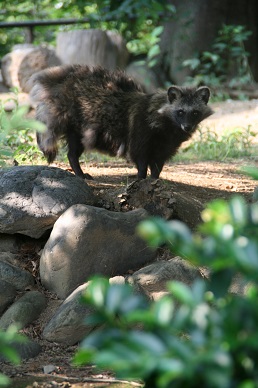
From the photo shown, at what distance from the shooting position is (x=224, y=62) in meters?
14.0

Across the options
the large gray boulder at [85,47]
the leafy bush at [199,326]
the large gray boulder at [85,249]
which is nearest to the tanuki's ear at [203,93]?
the large gray boulder at [85,249]

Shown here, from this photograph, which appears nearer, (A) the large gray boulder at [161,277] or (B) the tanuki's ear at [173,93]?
(A) the large gray boulder at [161,277]

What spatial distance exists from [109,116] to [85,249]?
102 inches

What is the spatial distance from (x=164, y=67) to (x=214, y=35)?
4.07 feet

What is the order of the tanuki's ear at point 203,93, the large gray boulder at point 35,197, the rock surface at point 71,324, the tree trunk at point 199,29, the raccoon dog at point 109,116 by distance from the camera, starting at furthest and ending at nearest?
the tree trunk at point 199,29, the tanuki's ear at point 203,93, the raccoon dog at point 109,116, the large gray boulder at point 35,197, the rock surface at point 71,324

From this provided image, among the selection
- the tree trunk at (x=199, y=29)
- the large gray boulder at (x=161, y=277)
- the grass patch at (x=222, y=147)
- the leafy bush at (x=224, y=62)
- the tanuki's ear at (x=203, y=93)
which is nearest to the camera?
the large gray boulder at (x=161, y=277)

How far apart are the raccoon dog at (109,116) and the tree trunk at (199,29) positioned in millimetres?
6650

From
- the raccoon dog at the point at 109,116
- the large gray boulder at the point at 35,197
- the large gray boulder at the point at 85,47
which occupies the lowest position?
the large gray boulder at the point at 35,197

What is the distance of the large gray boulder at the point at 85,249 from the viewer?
201 inches

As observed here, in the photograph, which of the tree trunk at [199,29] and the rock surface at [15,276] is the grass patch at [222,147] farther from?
→ the tree trunk at [199,29]

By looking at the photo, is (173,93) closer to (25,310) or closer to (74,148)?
(74,148)

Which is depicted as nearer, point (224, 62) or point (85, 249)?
point (85, 249)

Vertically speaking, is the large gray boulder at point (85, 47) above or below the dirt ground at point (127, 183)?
above

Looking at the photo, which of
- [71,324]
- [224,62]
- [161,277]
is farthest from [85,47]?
[71,324]
